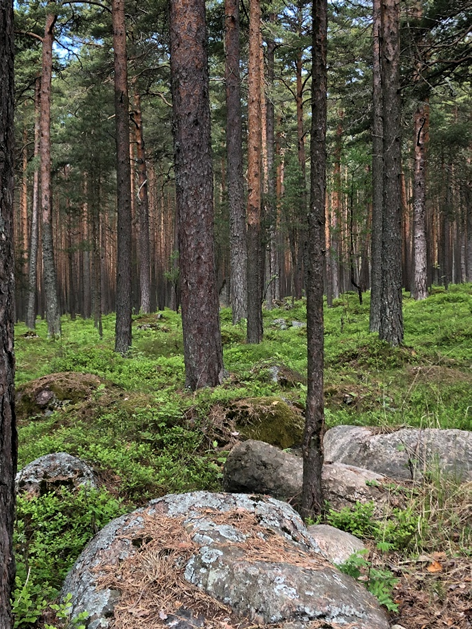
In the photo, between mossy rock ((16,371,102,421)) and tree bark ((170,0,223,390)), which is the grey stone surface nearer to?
tree bark ((170,0,223,390))

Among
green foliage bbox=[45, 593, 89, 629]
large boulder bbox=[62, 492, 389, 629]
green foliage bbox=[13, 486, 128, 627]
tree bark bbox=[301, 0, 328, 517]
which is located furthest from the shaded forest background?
green foliage bbox=[45, 593, 89, 629]

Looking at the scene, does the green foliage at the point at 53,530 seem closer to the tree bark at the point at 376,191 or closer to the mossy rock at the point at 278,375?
the mossy rock at the point at 278,375

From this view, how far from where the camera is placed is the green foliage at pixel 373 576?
2.73 metres

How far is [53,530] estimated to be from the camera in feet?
10.8

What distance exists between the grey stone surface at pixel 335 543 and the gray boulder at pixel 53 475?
1.97 metres

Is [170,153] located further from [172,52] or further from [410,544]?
[410,544]

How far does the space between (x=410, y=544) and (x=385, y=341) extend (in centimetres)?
655

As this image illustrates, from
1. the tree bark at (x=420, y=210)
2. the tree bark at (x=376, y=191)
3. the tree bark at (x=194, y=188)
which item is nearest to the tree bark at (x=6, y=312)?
the tree bark at (x=194, y=188)

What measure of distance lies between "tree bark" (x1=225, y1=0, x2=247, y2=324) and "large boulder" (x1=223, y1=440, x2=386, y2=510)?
391 inches

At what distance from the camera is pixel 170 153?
2291 cm

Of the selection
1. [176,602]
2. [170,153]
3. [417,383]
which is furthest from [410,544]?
[170,153]

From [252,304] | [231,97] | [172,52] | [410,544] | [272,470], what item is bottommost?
[410,544]

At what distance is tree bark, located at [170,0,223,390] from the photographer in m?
6.61

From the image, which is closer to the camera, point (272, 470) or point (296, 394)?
point (272, 470)
